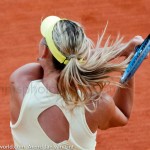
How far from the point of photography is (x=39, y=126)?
1952 millimetres

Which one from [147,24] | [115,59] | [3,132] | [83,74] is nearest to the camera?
[83,74]

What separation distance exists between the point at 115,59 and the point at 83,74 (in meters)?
0.23

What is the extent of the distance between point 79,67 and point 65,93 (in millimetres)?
124

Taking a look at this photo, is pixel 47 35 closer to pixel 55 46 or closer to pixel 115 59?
pixel 55 46

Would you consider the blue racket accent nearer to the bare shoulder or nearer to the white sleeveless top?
the white sleeveless top

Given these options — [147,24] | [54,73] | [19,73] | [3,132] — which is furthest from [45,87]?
[147,24]

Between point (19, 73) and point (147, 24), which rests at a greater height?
point (19, 73)

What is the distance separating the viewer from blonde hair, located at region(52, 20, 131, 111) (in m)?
1.87

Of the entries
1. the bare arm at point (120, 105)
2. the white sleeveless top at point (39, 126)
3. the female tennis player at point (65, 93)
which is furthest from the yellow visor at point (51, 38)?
the bare arm at point (120, 105)

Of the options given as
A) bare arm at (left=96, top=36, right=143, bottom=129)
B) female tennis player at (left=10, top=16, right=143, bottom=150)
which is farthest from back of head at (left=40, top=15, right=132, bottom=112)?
bare arm at (left=96, top=36, right=143, bottom=129)

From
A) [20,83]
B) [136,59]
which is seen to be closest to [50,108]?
[20,83]

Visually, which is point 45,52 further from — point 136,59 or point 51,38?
point 136,59

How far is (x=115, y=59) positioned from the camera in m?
2.05

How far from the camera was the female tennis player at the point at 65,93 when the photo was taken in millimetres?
1879
